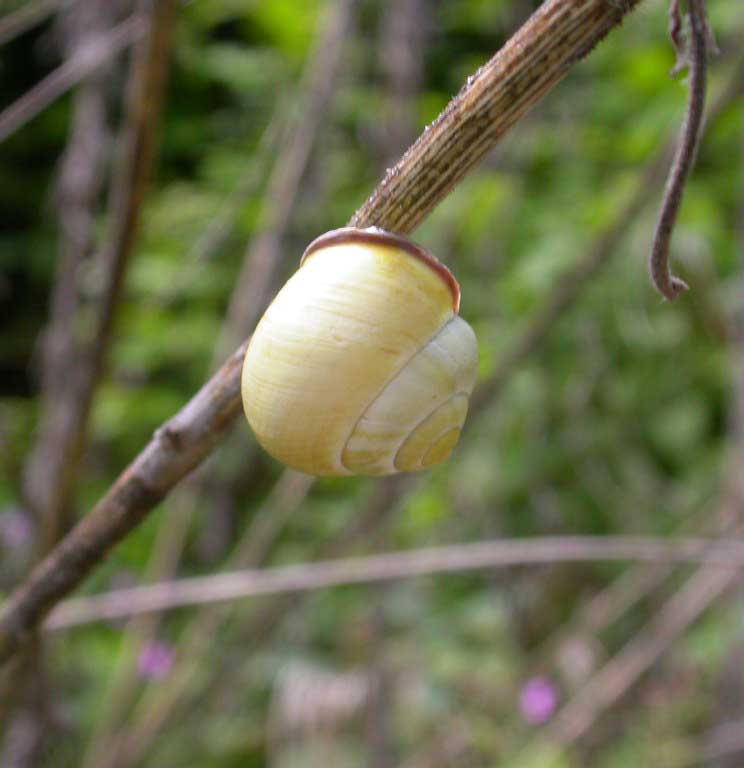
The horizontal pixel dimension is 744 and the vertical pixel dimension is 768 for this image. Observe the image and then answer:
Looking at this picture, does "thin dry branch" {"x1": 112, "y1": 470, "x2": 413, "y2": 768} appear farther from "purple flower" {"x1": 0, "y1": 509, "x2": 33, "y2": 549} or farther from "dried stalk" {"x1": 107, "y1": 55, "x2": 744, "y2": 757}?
"purple flower" {"x1": 0, "y1": 509, "x2": 33, "y2": 549}

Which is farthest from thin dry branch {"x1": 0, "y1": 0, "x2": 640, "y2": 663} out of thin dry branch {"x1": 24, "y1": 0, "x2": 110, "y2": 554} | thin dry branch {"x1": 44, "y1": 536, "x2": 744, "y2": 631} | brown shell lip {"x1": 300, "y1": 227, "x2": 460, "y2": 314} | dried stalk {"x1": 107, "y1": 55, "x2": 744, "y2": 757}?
thin dry branch {"x1": 24, "y1": 0, "x2": 110, "y2": 554}

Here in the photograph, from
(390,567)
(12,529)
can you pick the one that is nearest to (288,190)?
(390,567)

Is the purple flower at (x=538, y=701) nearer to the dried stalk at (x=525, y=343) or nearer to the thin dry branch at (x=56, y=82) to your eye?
the dried stalk at (x=525, y=343)

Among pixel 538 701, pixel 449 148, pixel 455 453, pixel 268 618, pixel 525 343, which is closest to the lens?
pixel 449 148

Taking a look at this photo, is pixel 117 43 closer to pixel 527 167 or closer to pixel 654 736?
pixel 527 167

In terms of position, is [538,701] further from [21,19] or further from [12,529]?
[21,19]

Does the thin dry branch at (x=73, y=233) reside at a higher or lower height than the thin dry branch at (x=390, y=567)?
higher

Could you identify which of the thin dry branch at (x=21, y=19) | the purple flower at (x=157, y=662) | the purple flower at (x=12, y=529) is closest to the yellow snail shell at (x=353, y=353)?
the thin dry branch at (x=21, y=19)
